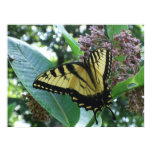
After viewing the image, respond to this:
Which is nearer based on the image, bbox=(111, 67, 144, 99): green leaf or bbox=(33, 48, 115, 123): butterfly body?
bbox=(111, 67, 144, 99): green leaf

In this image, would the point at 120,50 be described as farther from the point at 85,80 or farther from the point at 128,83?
the point at 85,80

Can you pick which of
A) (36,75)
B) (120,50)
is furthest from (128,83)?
(36,75)

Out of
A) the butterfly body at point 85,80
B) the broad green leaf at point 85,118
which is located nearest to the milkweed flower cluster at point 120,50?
the butterfly body at point 85,80

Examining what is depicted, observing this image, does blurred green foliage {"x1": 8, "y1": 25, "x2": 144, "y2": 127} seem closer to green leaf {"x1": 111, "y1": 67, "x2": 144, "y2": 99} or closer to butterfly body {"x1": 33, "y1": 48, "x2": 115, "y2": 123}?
butterfly body {"x1": 33, "y1": 48, "x2": 115, "y2": 123}

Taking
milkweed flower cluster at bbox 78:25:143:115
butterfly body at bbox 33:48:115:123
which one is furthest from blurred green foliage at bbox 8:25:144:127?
milkweed flower cluster at bbox 78:25:143:115

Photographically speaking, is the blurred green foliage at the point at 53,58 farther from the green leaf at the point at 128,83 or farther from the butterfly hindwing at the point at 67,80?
the green leaf at the point at 128,83

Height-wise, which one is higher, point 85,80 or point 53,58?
point 53,58
